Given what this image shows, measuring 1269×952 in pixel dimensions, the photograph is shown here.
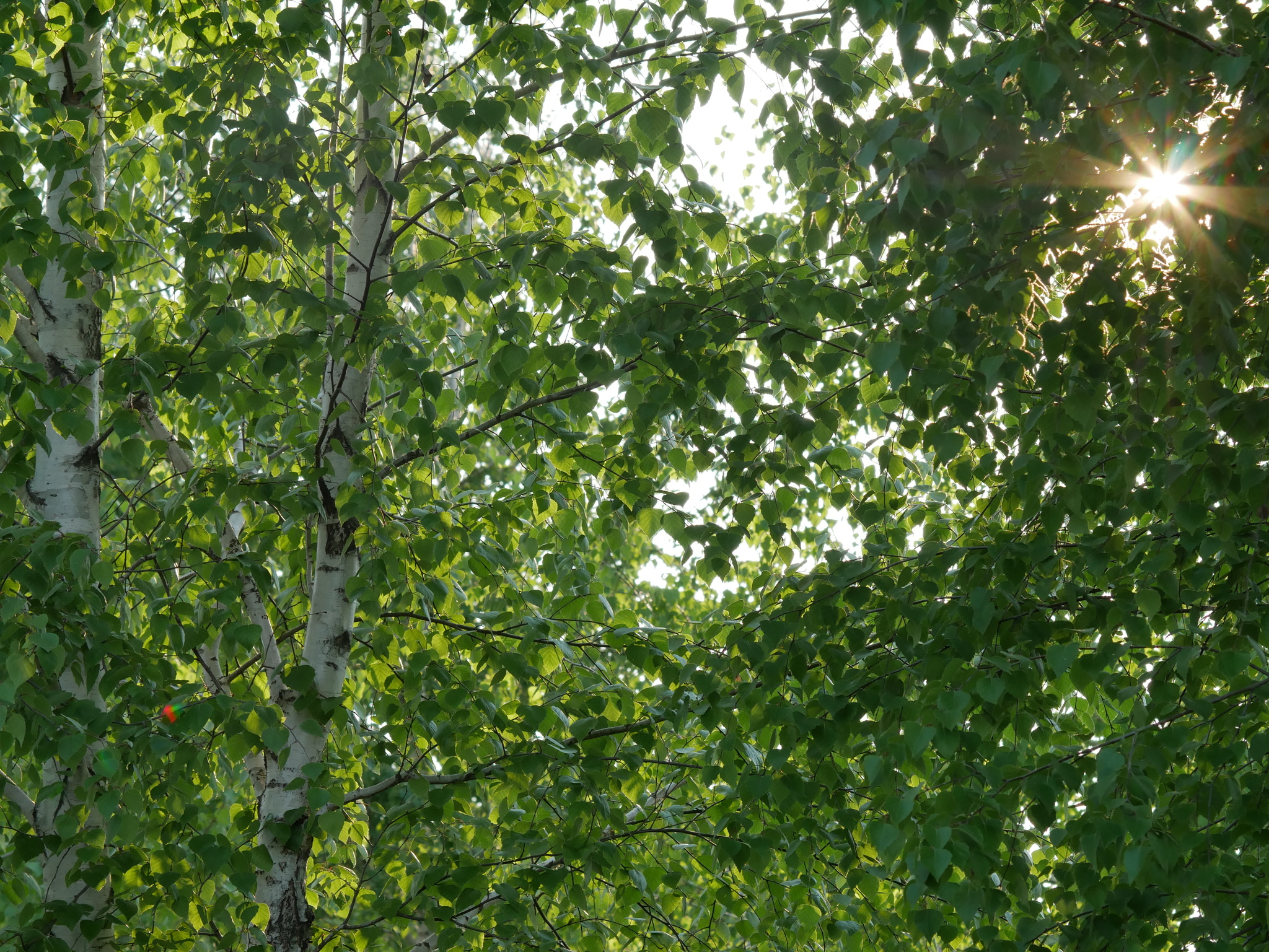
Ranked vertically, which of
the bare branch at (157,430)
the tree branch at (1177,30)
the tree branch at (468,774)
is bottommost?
the tree branch at (468,774)

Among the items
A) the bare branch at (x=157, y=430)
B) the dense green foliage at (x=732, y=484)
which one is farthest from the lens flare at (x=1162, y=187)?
the bare branch at (x=157, y=430)

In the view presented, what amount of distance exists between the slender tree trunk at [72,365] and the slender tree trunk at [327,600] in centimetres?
50

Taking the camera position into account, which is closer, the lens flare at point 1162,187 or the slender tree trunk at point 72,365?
the lens flare at point 1162,187

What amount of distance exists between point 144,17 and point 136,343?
228 cm

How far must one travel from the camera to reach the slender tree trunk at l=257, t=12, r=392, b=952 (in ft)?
10.5

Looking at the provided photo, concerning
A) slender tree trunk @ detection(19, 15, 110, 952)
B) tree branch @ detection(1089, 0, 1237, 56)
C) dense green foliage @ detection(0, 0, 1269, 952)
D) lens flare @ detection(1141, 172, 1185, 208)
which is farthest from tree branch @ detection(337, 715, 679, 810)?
tree branch @ detection(1089, 0, 1237, 56)

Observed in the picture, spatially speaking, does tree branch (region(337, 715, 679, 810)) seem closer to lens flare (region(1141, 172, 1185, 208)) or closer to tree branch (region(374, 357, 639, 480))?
tree branch (region(374, 357, 639, 480))

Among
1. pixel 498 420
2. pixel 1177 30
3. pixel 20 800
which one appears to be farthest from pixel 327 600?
pixel 1177 30

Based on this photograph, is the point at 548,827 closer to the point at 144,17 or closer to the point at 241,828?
the point at 241,828

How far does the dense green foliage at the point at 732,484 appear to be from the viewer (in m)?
2.22

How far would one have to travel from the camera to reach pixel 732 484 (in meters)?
3.09

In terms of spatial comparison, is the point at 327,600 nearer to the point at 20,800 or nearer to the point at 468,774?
the point at 468,774

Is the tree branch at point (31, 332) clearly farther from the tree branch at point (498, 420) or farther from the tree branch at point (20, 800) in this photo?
the tree branch at point (20, 800)

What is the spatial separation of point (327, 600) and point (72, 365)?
1087mm
